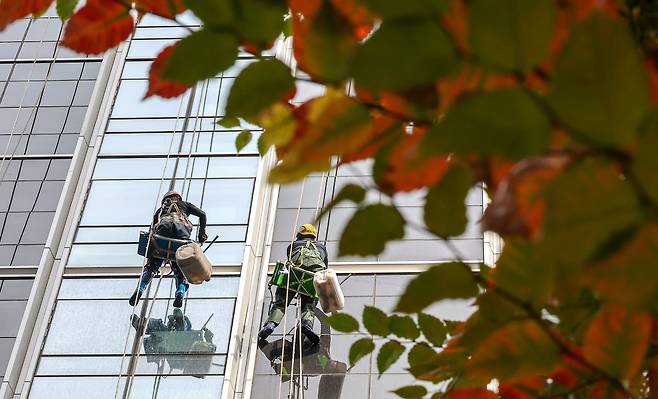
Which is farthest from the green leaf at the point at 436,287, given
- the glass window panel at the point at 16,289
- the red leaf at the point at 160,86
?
the glass window panel at the point at 16,289

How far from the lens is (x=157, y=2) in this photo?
1303mm

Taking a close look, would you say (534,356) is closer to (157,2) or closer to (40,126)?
(157,2)

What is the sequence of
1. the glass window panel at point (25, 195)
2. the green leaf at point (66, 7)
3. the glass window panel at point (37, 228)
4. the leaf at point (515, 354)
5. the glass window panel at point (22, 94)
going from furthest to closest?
the glass window panel at point (22, 94), the glass window panel at point (25, 195), the glass window panel at point (37, 228), the green leaf at point (66, 7), the leaf at point (515, 354)

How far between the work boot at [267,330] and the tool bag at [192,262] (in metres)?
0.69

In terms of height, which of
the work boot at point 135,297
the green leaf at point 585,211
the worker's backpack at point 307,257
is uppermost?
the worker's backpack at point 307,257

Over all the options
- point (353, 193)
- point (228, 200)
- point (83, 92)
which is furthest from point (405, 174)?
point (83, 92)

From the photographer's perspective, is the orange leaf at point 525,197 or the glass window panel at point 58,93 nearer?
the orange leaf at point 525,197

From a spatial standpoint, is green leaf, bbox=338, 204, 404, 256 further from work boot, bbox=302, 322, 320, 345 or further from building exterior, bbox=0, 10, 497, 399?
work boot, bbox=302, 322, 320, 345

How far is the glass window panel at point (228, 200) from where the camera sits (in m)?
9.98

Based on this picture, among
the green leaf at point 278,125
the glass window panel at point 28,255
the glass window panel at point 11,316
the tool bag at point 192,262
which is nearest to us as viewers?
the green leaf at point 278,125

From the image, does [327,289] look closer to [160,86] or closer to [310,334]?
[310,334]

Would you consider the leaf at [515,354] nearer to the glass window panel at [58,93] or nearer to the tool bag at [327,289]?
the tool bag at [327,289]

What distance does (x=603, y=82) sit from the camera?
65 centimetres

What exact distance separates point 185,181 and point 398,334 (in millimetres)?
9081
